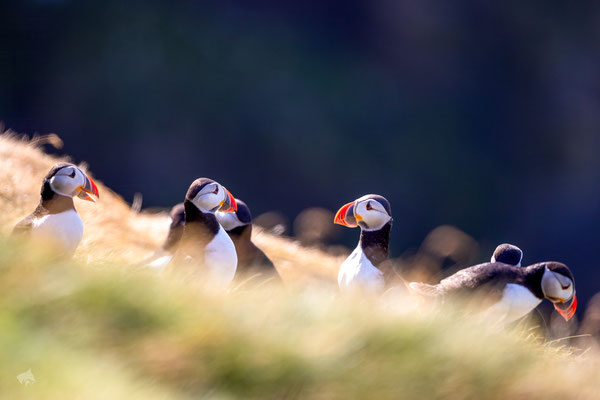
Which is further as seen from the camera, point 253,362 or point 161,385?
point 253,362

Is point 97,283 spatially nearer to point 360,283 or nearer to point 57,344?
point 57,344

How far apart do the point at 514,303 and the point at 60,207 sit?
164 cm

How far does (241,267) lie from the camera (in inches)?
123

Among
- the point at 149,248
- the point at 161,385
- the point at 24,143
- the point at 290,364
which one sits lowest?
the point at 24,143

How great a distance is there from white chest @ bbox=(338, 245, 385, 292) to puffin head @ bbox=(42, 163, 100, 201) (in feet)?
3.19

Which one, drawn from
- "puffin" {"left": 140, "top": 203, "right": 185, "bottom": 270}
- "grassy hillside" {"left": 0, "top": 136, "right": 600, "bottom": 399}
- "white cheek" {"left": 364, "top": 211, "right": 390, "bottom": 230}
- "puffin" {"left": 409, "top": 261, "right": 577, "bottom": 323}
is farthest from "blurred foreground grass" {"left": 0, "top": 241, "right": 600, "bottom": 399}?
"puffin" {"left": 140, "top": 203, "right": 185, "bottom": 270}

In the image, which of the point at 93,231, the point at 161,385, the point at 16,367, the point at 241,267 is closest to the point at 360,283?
the point at 241,267

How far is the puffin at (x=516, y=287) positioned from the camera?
2543 mm

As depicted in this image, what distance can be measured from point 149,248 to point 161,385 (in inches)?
75.1

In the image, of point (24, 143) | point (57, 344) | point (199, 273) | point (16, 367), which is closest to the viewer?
point (16, 367)

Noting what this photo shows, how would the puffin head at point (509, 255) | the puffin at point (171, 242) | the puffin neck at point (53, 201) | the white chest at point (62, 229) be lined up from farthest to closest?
the puffin head at point (509, 255)
the puffin at point (171, 242)
the puffin neck at point (53, 201)
the white chest at point (62, 229)

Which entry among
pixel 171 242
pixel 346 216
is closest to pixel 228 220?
pixel 171 242

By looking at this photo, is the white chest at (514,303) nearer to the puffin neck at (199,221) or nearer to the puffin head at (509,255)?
the puffin head at (509,255)

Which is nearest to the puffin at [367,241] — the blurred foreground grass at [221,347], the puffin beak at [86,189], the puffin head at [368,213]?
the puffin head at [368,213]
